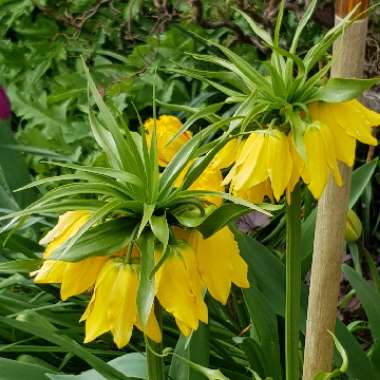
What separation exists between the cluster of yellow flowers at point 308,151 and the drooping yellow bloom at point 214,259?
0.23 ft

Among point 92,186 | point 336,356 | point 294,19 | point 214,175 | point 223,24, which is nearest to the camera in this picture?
point 92,186

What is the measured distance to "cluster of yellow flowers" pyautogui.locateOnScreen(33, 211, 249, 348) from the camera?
766 millimetres

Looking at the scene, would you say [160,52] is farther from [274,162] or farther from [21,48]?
[274,162]

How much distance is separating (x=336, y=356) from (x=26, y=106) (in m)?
1.45

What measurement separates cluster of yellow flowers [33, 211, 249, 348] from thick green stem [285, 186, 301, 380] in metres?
0.08

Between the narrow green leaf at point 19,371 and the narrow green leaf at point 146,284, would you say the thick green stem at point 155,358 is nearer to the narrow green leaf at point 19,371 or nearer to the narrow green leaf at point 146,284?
the narrow green leaf at point 146,284

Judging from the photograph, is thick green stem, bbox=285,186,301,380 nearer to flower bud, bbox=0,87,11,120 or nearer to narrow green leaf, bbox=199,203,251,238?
narrow green leaf, bbox=199,203,251,238

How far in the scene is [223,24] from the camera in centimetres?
205

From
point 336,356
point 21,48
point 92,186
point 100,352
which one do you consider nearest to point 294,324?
point 92,186

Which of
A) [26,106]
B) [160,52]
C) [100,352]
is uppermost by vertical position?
[160,52]

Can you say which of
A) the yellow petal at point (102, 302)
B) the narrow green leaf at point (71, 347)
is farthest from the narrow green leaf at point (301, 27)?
the narrow green leaf at point (71, 347)

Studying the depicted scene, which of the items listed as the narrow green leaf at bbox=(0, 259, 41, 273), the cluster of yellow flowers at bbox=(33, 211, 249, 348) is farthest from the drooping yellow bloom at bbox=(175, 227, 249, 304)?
the narrow green leaf at bbox=(0, 259, 41, 273)

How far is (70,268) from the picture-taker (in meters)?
0.79

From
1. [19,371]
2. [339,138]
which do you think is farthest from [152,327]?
[19,371]
